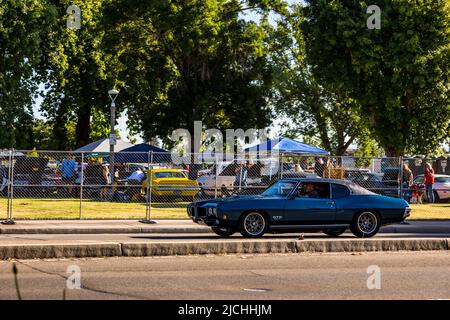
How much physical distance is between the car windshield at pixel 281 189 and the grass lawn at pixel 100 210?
688 centimetres

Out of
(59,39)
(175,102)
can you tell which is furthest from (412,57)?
(59,39)

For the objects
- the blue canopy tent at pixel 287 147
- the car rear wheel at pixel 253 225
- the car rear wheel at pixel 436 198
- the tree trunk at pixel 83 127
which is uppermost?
the tree trunk at pixel 83 127

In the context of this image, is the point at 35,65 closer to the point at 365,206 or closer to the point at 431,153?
the point at 431,153

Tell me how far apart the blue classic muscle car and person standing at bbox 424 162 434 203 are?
13.3m

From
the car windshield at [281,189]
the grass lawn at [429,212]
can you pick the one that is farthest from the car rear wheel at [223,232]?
the grass lawn at [429,212]

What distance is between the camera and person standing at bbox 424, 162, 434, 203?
109 feet

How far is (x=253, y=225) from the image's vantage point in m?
19.0

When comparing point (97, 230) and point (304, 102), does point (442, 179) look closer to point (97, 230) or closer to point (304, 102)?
point (97, 230)

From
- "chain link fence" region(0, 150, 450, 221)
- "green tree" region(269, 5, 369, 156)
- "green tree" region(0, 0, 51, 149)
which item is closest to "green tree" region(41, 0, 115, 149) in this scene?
"green tree" region(0, 0, 51, 149)

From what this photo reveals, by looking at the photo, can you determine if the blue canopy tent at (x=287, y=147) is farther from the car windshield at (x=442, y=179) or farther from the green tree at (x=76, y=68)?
the green tree at (x=76, y=68)

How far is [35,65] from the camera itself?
54.5m

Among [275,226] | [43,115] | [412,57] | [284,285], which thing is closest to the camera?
[284,285]

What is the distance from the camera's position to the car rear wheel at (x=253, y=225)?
18.9 meters
